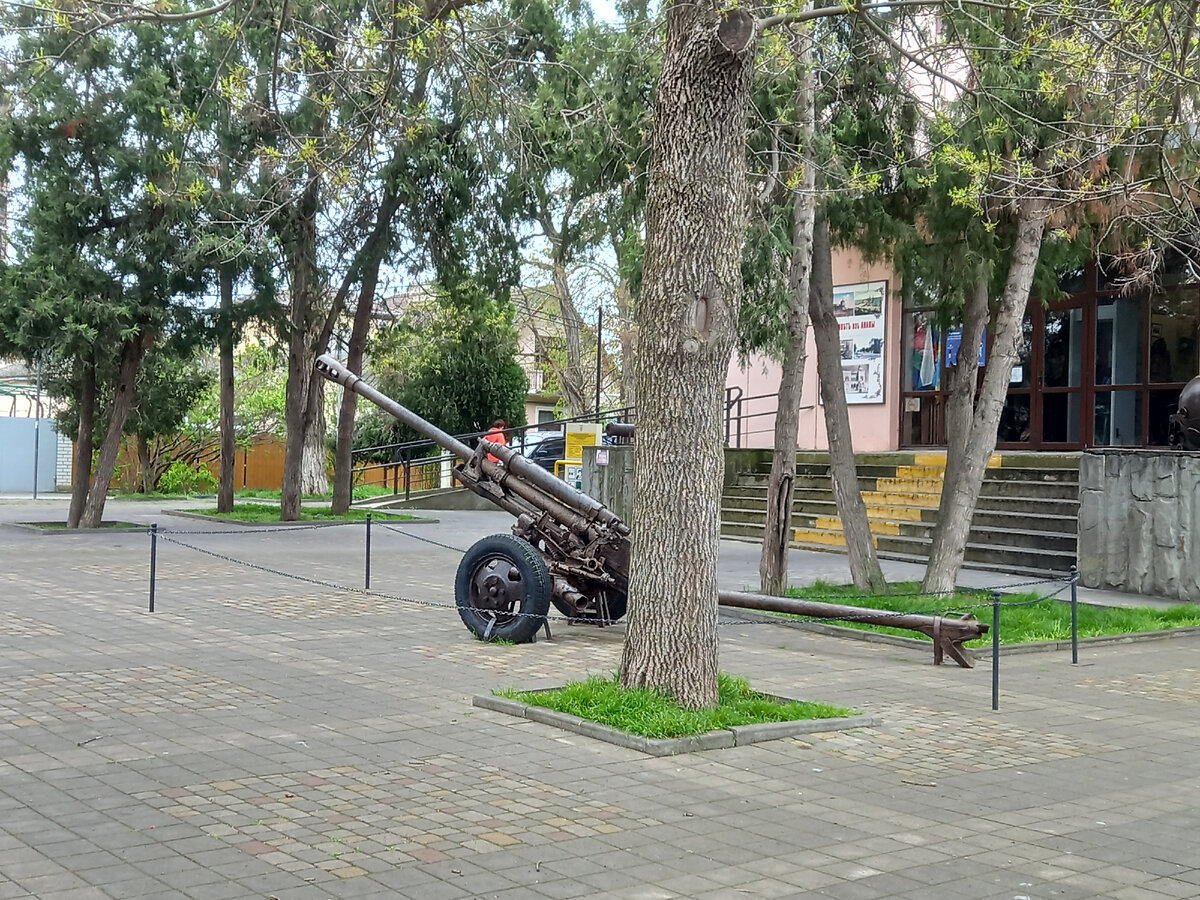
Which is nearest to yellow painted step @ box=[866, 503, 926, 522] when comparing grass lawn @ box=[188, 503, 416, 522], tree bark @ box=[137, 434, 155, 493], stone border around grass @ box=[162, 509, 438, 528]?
stone border around grass @ box=[162, 509, 438, 528]

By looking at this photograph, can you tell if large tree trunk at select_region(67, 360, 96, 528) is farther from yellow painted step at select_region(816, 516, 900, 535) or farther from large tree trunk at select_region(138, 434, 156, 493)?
yellow painted step at select_region(816, 516, 900, 535)

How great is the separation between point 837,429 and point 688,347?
6.61m

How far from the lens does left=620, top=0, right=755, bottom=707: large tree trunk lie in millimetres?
7934

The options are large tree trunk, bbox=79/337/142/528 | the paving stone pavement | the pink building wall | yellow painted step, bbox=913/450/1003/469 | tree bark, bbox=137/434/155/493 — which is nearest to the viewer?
the paving stone pavement

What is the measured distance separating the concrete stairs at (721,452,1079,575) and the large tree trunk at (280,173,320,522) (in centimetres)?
774

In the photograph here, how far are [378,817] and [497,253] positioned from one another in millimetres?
18761

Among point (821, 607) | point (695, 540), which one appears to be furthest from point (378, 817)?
point (821, 607)

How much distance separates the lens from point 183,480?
34.1 meters

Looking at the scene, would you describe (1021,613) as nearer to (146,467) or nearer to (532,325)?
(146,467)

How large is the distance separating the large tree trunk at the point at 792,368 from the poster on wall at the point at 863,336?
12202mm

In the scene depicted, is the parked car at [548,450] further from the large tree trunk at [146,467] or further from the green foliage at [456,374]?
the large tree trunk at [146,467]

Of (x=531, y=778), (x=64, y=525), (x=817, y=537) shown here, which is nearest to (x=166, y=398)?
(x=64, y=525)

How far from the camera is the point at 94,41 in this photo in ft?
65.1

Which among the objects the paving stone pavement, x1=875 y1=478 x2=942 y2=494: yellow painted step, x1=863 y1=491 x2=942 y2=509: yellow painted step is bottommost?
the paving stone pavement
